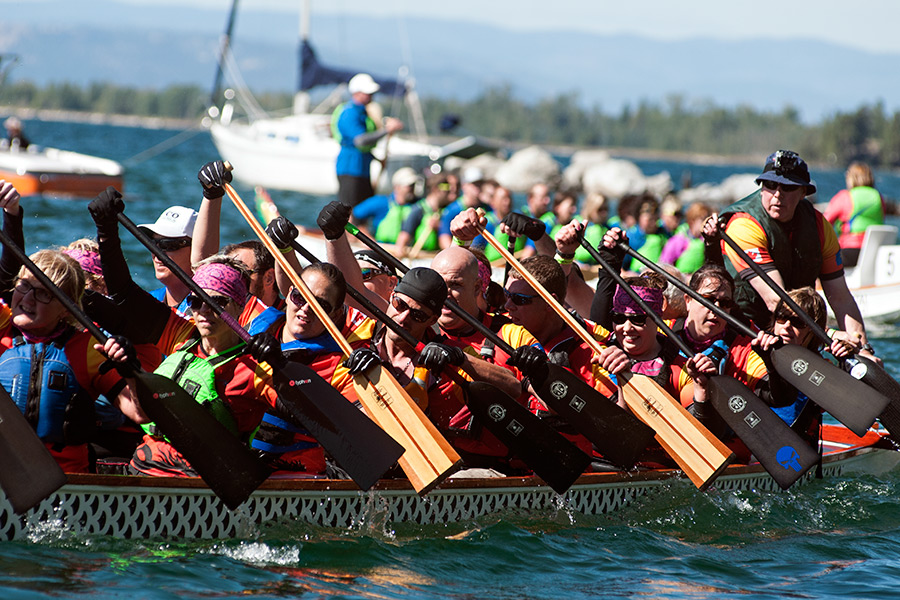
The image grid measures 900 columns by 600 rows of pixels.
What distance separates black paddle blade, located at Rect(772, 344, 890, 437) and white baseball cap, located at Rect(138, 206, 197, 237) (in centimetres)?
338

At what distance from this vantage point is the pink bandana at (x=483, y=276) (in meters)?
5.65

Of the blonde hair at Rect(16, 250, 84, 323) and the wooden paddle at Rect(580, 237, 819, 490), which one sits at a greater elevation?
the blonde hair at Rect(16, 250, 84, 323)

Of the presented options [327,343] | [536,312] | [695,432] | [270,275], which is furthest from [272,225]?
[695,432]

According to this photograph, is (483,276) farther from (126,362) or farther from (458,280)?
(126,362)

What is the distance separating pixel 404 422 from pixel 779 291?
2.38m

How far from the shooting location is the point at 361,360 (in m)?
4.71

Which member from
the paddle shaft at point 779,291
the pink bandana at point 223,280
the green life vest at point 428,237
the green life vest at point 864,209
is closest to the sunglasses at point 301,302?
the pink bandana at point 223,280

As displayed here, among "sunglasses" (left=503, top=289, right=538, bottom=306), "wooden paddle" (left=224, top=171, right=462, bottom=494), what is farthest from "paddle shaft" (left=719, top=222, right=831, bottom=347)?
"wooden paddle" (left=224, top=171, right=462, bottom=494)

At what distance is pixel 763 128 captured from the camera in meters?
133

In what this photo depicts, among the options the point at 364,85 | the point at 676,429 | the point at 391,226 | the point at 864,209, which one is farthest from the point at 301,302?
the point at 864,209

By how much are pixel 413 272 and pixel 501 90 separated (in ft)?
506

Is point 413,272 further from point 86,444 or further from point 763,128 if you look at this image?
point 763,128

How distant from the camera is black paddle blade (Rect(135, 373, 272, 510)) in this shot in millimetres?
4305

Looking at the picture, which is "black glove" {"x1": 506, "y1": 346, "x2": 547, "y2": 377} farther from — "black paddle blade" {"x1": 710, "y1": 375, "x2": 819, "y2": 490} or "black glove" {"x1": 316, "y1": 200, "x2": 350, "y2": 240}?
"black glove" {"x1": 316, "y1": 200, "x2": 350, "y2": 240}
